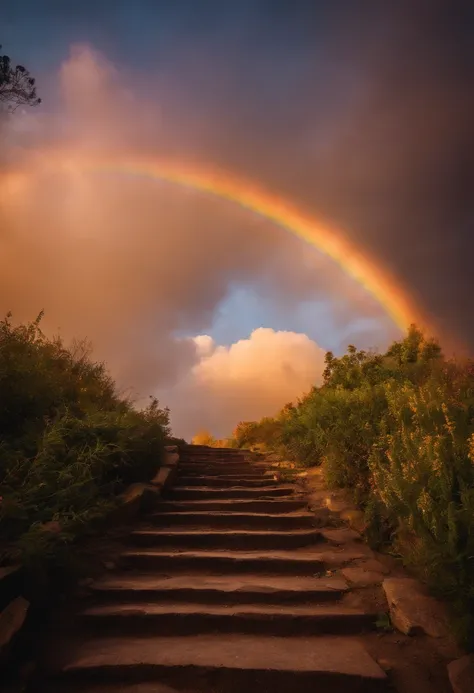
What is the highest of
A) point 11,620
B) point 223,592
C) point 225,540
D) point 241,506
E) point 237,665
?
point 241,506

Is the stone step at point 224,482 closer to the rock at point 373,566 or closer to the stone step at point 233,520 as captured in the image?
the stone step at point 233,520

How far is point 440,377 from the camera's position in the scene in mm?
7688

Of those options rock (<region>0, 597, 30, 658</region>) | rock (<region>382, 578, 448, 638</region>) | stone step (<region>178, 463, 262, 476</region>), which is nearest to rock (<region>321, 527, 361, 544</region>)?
rock (<region>382, 578, 448, 638</region>)

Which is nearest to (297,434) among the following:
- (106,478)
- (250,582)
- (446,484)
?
(106,478)

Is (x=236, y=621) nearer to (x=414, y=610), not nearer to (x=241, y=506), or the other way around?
(x=414, y=610)

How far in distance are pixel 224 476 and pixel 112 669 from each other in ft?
19.8

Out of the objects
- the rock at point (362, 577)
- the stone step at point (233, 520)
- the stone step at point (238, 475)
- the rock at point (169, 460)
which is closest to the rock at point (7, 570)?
the stone step at point (233, 520)

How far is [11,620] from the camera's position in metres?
3.36

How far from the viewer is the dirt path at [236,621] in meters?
3.25

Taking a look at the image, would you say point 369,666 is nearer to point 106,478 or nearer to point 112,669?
point 112,669

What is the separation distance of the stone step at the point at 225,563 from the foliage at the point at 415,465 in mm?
881

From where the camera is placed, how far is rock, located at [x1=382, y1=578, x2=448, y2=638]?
3590 millimetres

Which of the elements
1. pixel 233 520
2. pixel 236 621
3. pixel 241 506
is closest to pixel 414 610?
pixel 236 621

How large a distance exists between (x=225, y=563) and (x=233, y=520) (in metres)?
1.39
